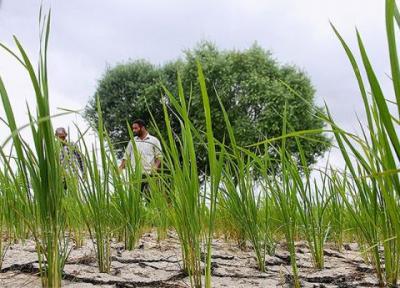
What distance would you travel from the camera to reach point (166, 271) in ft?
5.83

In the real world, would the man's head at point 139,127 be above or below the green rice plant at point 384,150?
above

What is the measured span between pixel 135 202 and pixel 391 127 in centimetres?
140

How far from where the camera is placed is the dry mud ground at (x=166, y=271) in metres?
1.59

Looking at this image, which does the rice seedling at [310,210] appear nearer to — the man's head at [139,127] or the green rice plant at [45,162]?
the green rice plant at [45,162]

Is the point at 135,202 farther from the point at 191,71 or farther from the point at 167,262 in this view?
the point at 191,71

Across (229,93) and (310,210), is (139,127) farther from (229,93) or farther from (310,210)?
(229,93)

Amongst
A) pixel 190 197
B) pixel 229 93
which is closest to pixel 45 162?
pixel 190 197

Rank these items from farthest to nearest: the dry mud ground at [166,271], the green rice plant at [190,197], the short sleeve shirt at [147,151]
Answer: the short sleeve shirt at [147,151]
the dry mud ground at [166,271]
the green rice plant at [190,197]

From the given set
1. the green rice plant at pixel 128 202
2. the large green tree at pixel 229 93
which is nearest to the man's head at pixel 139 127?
the green rice plant at pixel 128 202

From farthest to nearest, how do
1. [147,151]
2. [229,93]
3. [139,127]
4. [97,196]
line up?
[229,93], [147,151], [139,127], [97,196]

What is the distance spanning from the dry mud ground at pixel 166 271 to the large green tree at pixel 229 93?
499 inches

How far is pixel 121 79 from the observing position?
1869 centimetres

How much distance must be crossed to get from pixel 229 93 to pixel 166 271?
15.2m

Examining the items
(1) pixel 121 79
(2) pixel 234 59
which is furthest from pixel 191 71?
(1) pixel 121 79
